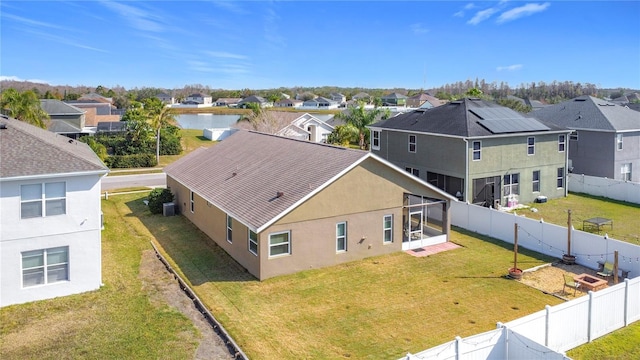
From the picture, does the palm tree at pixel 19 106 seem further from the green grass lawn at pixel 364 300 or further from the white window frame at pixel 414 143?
the white window frame at pixel 414 143

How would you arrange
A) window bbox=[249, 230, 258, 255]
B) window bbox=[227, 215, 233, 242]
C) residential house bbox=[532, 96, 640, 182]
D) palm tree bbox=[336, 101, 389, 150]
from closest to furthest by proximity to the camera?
window bbox=[249, 230, 258, 255], window bbox=[227, 215, 233, 242], residential house bbox=[532, 96, 640, 182], palm tree bbox=[336, 101, 389, 150]

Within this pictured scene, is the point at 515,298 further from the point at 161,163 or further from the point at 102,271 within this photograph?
the point at 161,163

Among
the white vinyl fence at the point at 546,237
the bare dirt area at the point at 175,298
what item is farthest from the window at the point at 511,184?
the bare dirt area at the point at 175,298

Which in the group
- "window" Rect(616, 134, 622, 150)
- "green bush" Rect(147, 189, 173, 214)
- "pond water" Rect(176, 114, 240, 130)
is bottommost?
"green bush" Rect(147, 189, 173, 214)

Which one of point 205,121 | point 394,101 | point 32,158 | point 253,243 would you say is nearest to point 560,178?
point 253,243

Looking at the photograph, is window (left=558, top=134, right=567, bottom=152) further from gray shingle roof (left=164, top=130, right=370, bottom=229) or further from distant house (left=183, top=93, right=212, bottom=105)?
distant house (left=183, top=93, right=212, bottom=105)

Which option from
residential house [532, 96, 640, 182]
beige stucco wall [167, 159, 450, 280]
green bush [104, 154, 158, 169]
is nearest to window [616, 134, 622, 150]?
residential house [532, 96, 640, 182]
